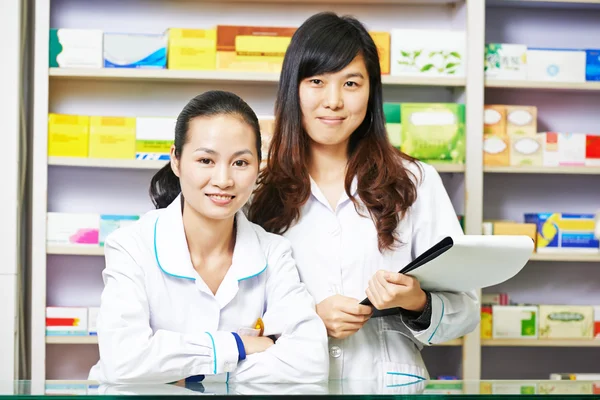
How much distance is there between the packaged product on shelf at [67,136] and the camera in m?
2.96

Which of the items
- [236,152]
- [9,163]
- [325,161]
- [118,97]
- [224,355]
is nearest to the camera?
[224,355]

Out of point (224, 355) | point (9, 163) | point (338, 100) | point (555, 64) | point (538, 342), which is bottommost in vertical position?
point (538, 342)

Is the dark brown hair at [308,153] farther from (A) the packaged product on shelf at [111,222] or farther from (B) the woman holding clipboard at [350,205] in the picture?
(A) the packaged product on shelf at [111,222]

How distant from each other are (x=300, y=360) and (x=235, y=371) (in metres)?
0.14

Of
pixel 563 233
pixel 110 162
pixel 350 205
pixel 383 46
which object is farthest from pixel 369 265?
pixel 563 233

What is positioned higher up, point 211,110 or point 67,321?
point 211,110

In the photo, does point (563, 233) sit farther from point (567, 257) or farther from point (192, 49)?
point (192, 49)

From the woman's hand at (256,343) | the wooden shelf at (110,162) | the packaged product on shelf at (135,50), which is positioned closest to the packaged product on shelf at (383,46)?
the packaged product on shelf at (135,50)

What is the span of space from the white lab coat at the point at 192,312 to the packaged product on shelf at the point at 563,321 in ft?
6.30

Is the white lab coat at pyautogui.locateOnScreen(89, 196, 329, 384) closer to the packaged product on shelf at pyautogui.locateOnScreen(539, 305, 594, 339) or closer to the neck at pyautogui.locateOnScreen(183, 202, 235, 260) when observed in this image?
the neck at pyautogui.locateOnScreen(183, 202, 235, 260)

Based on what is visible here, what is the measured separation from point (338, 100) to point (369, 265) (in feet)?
1.32

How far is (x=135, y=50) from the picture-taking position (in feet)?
9.73

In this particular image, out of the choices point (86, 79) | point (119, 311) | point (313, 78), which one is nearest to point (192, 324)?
point (119, 311)

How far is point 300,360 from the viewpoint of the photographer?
53.5 inches
